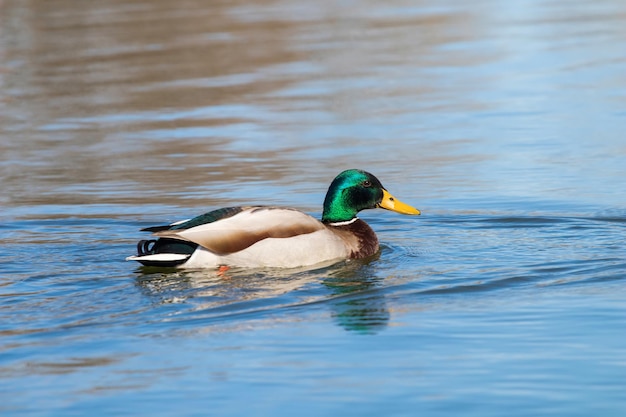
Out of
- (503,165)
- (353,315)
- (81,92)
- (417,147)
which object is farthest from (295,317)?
(81,92)

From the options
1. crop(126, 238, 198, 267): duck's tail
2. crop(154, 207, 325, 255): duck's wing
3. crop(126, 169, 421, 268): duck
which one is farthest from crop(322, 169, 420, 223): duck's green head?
crop(126, 238, 198, 267): duck's tail

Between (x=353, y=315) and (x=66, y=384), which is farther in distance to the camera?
(x=353, y=315)

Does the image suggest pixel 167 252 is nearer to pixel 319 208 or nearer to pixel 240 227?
pixel 240 227

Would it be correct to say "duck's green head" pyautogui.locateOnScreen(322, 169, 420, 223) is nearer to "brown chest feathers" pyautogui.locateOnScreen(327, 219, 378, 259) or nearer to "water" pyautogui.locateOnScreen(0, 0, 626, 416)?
"brown chest feathers" pyautogui.locateOnScreen(327, 219, 378, 259)

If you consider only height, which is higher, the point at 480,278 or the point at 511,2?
the point at 511,2

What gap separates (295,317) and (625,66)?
1241cm

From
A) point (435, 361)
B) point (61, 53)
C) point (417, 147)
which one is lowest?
point (435, 361)

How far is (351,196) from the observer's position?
10.5 metres

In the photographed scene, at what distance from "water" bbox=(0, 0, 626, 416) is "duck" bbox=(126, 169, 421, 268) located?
0.61 ft

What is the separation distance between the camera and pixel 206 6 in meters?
32.1

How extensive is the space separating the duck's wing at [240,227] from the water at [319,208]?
35 cm

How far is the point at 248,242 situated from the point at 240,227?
0.43ft

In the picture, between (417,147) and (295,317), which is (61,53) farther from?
(295,317)

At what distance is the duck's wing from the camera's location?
31.3 ft
